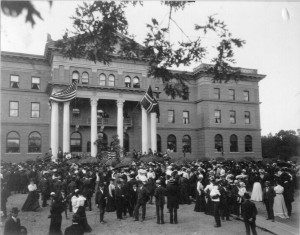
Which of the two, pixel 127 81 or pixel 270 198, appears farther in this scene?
pixel 127 81

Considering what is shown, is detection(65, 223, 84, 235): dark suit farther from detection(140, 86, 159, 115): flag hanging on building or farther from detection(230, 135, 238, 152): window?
detection(230, 135, 238, 152): window

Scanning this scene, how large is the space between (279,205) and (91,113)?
22.1m

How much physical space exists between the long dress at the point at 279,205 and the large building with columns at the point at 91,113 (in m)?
15.2

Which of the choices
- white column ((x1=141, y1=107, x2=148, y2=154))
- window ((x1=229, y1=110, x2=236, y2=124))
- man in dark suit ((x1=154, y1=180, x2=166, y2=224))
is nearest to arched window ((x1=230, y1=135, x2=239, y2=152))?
window ((x1=229, y1=110, x2=236, y2=124))

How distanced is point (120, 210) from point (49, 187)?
4.03 meters

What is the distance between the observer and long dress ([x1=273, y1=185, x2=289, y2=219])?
14211mm

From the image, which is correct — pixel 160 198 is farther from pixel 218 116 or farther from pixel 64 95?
pixel 218 116

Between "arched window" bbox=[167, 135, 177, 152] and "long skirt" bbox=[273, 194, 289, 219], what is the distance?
2562cm

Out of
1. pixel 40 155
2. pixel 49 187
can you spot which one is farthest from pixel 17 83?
pixel 49 187

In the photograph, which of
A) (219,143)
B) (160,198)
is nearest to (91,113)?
(219,143)

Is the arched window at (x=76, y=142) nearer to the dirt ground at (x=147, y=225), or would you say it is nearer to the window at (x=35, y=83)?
the window at (x=35, y=83)

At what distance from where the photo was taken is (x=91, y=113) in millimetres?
32750

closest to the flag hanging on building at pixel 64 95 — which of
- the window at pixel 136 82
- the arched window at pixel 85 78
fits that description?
the arched window at pixel 85 78

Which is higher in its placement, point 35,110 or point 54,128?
point 35,110
